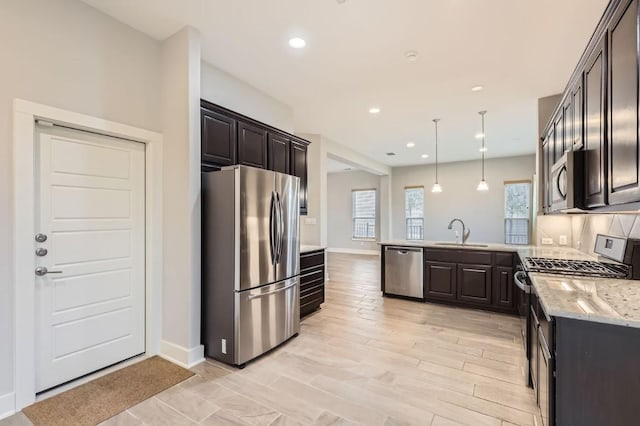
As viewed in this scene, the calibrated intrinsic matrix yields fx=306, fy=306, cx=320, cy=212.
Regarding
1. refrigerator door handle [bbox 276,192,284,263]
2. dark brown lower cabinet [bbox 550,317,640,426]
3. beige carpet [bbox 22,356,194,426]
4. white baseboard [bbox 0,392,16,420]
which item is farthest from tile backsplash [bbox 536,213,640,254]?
white baseboard [bbox 0,392,16,420]

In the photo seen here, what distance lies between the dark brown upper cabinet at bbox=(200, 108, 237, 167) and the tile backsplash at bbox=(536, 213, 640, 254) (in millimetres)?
3581

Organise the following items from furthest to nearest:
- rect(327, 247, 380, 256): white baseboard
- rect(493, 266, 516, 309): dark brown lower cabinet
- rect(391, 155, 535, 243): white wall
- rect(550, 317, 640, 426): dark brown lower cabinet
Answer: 1. rect(327, 247, 380, 256): white baseboard
2. rect(391, 155, 535, 243): white wall
3. rect(493, 266, 516, 309): dark brown lower cabinet
4. rect(550, 317, 640, 426): dark brown lower cabinet

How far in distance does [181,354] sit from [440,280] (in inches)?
142

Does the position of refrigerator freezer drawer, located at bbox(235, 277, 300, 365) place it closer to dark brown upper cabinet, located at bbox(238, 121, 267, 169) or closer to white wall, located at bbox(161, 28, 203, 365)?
white wall, located at bbox(161, 28, 203, 365)

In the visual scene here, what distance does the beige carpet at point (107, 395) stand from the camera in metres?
2.04

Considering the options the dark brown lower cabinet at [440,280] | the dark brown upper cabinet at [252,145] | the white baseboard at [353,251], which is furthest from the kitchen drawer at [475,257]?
the white baseboard at [353,251]

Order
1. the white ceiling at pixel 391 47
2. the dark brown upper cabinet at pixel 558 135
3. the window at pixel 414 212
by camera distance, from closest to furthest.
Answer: the white ceiling at pixel 391 47 < the dark brown upper cabinet at pixel 558 135 < the window at pixel 414 212

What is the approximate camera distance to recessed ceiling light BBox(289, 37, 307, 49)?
2.89m

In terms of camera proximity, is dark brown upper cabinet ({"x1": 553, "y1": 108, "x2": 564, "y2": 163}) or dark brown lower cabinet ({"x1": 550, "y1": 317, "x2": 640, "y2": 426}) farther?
dark brown upper cabinet ({"x1": 553, "y1": 108, "x2": 564, "y2": 163})

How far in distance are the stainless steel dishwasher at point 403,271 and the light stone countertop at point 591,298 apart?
8.91 feet

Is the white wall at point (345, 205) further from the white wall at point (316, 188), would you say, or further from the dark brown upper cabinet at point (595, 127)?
the dark brown upper cabinet at point (595, 127)

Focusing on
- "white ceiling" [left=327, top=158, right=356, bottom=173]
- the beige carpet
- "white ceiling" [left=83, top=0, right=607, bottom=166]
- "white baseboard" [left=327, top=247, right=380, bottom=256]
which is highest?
"white ceiling" [left=83, top=0, right=607, bottom=166]

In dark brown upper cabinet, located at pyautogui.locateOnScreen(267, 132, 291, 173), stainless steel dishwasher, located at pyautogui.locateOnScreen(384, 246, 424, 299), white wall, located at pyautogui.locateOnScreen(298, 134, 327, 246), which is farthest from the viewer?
white wall, located at pyautogui.locateOnScreen(298, 134, 327, 246)

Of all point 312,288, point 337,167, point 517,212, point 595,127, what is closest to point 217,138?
point 312,288
